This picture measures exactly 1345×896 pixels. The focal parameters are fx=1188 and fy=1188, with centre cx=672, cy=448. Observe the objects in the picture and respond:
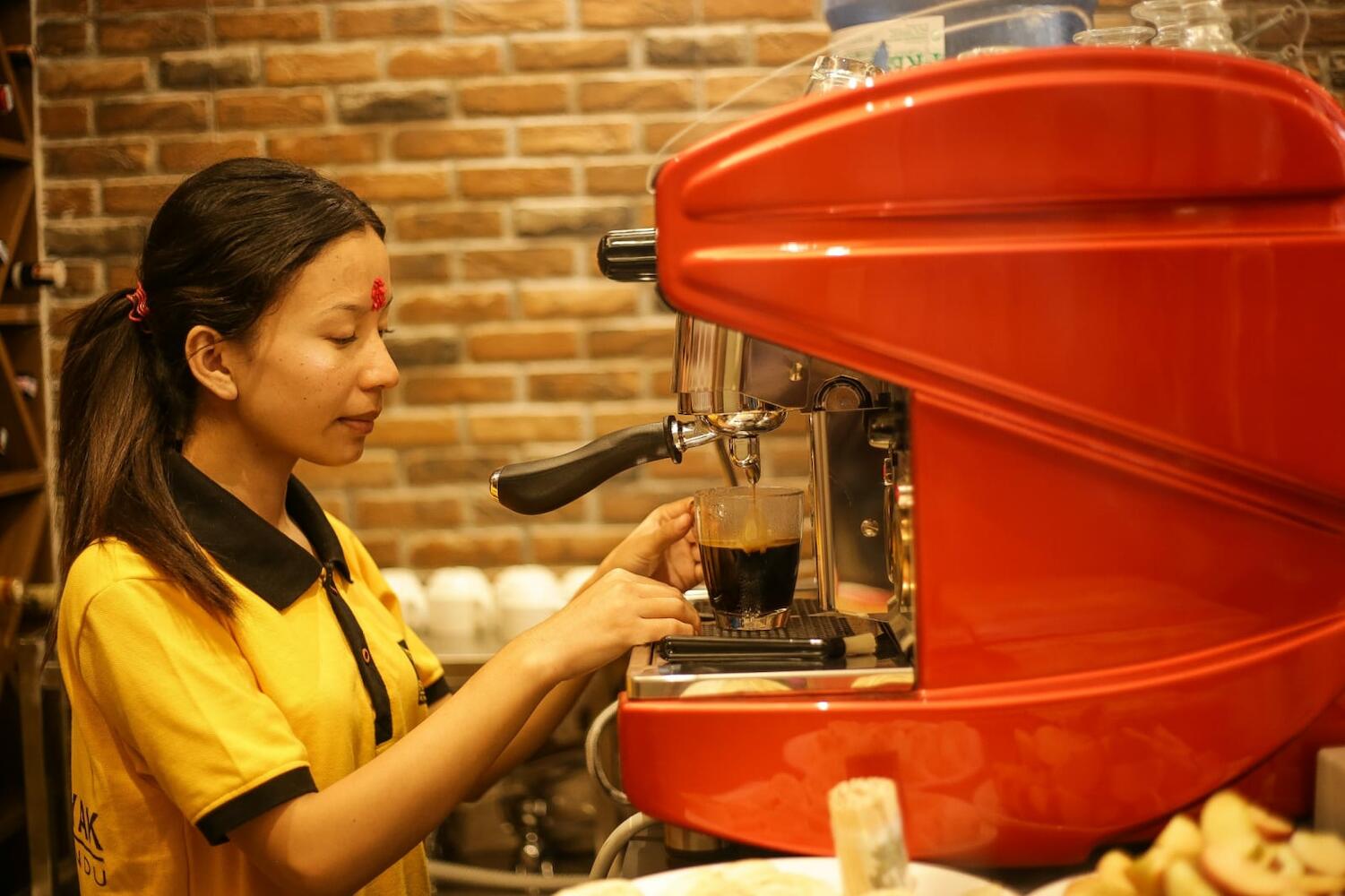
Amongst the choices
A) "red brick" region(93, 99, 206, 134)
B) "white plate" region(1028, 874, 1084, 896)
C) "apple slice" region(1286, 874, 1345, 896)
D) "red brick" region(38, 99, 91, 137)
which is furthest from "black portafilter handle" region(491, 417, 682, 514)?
"red brick" region(38, 99, 91, 137)

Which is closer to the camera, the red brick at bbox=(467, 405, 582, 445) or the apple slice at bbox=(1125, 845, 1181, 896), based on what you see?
the apple slice at bbox=(1125, 845, 1181, 896)

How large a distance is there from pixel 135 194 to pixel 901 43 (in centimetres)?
160

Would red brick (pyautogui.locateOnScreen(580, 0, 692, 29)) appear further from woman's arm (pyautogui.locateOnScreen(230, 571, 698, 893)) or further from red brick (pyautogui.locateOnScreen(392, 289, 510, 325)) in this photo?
woman's arm (pyautogui.locateOnScreen(230, 571, 698, 893))

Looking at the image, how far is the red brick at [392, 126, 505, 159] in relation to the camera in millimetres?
2053

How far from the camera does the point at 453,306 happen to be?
2080mm

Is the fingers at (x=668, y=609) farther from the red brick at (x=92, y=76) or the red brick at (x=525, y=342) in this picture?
the red brick at (x=92, y=76)

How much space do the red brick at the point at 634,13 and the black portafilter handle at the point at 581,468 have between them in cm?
117


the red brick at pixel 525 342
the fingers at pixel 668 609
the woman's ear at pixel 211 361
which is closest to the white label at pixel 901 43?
the fingers at pixel 668 609

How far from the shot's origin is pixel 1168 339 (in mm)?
810

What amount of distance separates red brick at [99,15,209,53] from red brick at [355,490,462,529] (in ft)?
2.81

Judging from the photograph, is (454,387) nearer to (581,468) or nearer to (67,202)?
(67,202)

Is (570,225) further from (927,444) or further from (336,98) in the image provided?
(927,444)

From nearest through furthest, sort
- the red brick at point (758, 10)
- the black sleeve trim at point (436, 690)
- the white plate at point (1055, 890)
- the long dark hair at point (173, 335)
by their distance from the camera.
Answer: the white plate at point (1055, 890) < the long dark hair at point (173, 335) < the black sleeve trim at point (436, 690) < the red brick at point (758, 10)

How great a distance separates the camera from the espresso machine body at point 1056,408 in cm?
80
